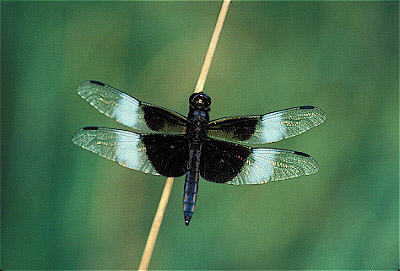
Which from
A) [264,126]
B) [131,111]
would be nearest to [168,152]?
[131,111]

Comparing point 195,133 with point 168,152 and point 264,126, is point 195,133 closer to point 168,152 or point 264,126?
point 168,152

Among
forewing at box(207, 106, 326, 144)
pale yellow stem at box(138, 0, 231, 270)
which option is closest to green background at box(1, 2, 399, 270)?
forewing at box(207, 106, 326, 144)

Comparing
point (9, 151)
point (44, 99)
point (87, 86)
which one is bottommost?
point (9, 151)

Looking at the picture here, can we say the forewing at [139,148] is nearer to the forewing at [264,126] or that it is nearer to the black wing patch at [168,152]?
the black wing patch at [168,152]

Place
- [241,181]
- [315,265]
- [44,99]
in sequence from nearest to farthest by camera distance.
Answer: [241,181], [315,265], [44,99]

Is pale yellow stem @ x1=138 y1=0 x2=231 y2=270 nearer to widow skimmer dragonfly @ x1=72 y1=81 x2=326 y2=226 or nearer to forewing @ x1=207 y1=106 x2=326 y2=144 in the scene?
widow skimmer dragonfly @ x1=72 y1=81 x2=326 y2=226

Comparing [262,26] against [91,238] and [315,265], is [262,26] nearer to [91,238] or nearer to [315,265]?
[315,265]

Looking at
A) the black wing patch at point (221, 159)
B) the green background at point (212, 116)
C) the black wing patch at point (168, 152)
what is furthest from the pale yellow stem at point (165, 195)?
the green background at point (212, 116)

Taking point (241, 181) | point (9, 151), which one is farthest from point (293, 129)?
point (9, 151)
